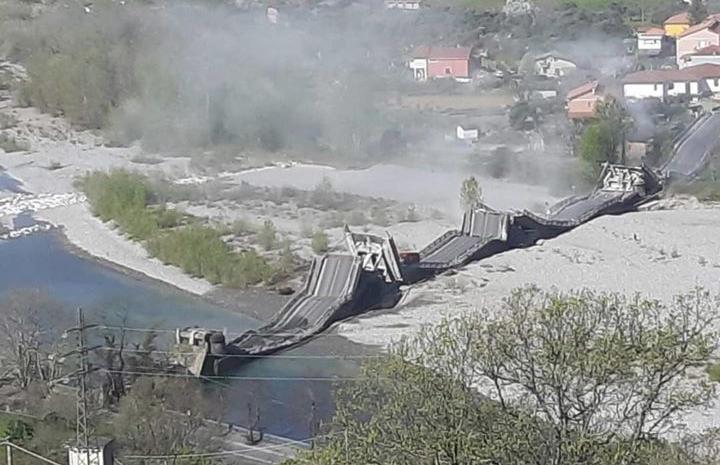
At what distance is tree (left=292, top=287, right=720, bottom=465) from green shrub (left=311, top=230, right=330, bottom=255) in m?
10.5

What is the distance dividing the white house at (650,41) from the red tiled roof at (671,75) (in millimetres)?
5077

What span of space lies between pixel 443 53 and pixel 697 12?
765cm

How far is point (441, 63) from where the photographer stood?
95.8 ft

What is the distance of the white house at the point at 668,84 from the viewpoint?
25.2m

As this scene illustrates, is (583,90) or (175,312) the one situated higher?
→ (583,90)

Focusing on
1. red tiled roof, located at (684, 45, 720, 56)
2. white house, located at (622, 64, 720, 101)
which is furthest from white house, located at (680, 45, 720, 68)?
white house, located at (622, 64, 720, 101)

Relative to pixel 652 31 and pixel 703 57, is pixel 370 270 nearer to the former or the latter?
pixel 703 57

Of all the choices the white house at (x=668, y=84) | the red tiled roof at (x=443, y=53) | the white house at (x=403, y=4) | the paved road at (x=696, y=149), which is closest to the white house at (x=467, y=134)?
the paved road at (x=696, y=149)

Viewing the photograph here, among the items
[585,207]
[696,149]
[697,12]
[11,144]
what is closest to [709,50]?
[697,12]

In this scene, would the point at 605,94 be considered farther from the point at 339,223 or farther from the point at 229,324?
the point at 229,324

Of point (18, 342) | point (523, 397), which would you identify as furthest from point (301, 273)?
point (523, 397)

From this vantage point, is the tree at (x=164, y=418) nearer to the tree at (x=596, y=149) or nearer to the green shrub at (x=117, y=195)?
the green shrub at (x=117, y=195)

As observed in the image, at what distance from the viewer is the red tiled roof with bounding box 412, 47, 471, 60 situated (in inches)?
1141

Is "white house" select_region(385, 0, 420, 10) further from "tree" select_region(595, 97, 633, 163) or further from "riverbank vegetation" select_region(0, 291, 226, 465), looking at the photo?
"riverbank vegetation" select_region(0, 291, 226, 465)
